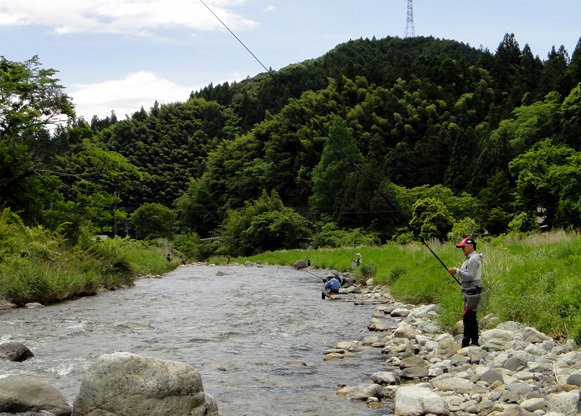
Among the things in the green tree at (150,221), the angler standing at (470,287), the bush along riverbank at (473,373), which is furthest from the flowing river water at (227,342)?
the green tree at (150,221)

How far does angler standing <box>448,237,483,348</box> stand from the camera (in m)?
9.10

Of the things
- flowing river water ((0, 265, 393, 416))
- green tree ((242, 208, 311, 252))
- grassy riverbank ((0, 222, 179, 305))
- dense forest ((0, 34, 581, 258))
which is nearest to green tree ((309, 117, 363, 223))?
dense forest ((0, 34, 581, 258))

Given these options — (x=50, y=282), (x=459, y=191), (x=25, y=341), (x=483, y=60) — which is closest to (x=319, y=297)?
(x=50, y=282)

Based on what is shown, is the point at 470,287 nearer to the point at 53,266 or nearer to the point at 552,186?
the point at 53,266

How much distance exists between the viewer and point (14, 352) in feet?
31.3

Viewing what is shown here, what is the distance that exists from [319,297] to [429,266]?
489 centimetres

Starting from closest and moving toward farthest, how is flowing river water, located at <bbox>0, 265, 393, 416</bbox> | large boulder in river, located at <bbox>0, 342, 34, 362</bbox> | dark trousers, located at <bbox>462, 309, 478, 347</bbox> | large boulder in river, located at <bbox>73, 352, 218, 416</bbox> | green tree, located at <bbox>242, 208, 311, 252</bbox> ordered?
large boulder in river, located at <bbox>73, 352, 218, 416</bbox> → flowing river water, located at <bbox>0, 265, 393, 416</bbox> → dark trousers, located at <bbox>462, 309, 478, 347</bbox> → large boulder in river, located at <bbox>0, 342, 34, 362</bbox> → green tree, located at <bbox>242, 208, 311, 252</bbox>

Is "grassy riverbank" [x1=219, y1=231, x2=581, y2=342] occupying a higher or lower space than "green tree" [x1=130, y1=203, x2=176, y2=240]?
higher

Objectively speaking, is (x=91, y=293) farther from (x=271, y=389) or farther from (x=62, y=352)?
(x=271, y=389)

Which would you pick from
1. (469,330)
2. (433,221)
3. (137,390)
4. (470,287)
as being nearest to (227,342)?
(469,330)

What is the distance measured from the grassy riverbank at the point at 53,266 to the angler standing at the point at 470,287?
13.5 metres

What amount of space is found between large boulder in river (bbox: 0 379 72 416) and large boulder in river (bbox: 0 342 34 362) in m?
2.95

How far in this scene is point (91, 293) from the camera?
68.9ft

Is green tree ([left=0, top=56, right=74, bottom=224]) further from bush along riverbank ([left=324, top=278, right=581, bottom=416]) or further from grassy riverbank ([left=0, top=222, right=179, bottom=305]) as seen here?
bush along riverbank ([left=324, top=278, right=581, bottom=416])
